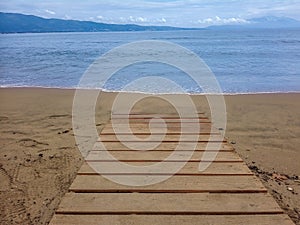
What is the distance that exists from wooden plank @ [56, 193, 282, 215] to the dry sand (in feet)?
3.78

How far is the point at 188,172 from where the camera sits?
2797 mm

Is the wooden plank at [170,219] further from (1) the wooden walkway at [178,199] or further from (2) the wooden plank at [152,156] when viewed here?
(2) the wooden plank at [152,156]

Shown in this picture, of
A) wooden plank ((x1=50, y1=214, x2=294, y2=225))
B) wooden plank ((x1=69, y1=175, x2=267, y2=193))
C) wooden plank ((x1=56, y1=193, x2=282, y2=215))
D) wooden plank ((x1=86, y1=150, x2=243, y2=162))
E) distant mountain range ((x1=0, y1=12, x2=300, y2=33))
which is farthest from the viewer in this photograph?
distant mountain range ((x1=0, y1=12, x2=300, y2=33))

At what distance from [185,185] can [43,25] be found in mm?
159336

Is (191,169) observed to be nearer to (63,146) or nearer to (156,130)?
(156,130)

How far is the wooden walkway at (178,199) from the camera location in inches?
81.5

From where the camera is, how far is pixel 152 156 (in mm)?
3209

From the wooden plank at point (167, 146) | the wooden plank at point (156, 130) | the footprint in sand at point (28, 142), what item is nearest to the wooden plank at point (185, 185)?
the wooden plank at point (167, 146)

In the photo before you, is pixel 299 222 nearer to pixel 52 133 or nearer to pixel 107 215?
pixel 107 215

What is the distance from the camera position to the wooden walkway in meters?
2.07

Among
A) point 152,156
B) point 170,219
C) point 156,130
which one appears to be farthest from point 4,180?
point 170,219

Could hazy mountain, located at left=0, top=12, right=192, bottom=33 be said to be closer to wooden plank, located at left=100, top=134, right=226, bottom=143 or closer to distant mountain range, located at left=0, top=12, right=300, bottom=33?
distant mountain range, located at left=0, top=12, right=300, bottom=33

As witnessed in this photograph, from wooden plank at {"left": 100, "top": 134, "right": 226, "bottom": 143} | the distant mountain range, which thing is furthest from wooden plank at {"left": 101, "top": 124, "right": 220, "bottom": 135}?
the distant mountain range

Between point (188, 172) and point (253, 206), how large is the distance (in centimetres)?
70
